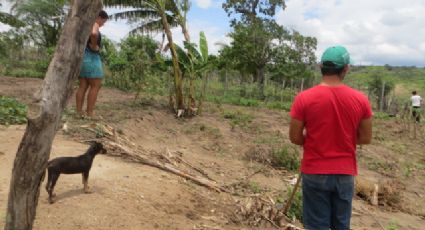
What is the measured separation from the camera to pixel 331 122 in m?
2.81

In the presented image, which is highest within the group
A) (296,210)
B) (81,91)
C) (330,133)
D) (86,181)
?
(330,133)

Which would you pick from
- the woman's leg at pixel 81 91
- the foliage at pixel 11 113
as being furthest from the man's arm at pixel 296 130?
the foliage at pixel 11 113

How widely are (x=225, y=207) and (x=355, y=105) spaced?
2.43 meters

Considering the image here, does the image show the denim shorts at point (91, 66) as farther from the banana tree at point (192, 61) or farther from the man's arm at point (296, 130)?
the man's arm at point (296, 130)

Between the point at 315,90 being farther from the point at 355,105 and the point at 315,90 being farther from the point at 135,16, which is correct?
the point at 135,16

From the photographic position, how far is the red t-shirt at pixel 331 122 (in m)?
2.79

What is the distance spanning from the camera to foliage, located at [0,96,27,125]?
7.00 meters

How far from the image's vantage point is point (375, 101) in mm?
30031

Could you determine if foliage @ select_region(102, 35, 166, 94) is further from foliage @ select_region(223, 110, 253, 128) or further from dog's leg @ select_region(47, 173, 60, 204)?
dog's leg @ select_region(47, 173, 60, 204)

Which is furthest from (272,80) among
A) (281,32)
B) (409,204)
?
(409,204)

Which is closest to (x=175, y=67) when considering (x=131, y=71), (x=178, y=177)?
(x=131, y=71)

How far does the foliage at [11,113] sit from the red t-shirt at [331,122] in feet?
17.6

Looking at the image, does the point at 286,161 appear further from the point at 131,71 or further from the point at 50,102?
the point at 131,71

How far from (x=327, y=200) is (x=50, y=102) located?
1770mm
